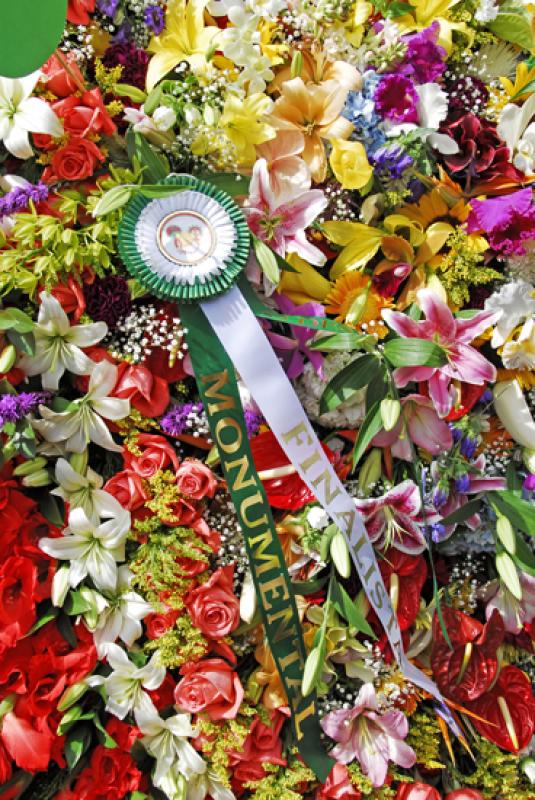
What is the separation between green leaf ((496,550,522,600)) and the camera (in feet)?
4.81

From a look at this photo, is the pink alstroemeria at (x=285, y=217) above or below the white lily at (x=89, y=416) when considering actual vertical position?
above

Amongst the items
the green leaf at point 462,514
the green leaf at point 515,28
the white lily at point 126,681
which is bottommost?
the green leaf at point 462,514

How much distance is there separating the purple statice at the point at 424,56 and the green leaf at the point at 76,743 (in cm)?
134

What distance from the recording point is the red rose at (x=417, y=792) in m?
1.50

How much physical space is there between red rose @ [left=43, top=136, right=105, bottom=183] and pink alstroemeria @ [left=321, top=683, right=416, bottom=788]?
1.06 metres

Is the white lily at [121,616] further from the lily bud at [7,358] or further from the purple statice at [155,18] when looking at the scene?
the purple statice at [155,18]

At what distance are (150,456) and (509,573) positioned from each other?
0.70 m

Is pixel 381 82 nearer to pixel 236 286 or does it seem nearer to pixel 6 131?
pixel 236 286

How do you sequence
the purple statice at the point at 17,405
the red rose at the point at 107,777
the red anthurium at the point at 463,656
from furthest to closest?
the red anthurium at the point at 463,656
the red rose at the point at 107,777
the purple statice at the point at 17,405

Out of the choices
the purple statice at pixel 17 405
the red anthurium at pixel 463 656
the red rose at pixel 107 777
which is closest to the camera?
the purple statice at pixel 17 405

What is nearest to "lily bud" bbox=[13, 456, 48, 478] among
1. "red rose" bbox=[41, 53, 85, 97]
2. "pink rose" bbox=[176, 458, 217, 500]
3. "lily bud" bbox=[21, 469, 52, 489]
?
"lily bud" bbox=[21, 469, 52, 489]

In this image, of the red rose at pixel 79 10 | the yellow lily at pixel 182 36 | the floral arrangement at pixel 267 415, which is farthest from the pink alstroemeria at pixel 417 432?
the red rose at pixel 79 10

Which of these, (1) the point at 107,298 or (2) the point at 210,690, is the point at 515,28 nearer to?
(1) the point at 107,298

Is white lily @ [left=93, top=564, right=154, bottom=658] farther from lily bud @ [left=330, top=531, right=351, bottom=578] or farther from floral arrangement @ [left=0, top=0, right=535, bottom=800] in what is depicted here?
lily bud @ [left=330, top=531, right=351, bottom=578]
